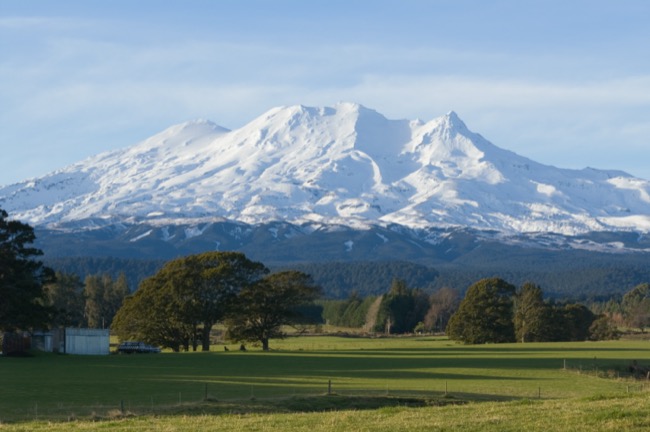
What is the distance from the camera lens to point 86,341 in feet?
284

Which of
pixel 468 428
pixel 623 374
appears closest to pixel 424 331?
pixel 623 374

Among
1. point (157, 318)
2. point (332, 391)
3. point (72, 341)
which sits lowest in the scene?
point (332, 391)

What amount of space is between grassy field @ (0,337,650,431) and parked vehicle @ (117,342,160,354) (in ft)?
28.9

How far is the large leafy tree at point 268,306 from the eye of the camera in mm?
90500

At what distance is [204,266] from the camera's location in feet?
303

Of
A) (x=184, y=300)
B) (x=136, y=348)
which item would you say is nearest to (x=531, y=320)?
(x=184, y=300)

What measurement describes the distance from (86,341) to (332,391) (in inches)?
1820

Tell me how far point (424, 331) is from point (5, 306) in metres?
80.6

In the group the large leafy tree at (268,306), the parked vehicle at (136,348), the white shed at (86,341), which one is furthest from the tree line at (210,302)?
the white shed at (86,341)

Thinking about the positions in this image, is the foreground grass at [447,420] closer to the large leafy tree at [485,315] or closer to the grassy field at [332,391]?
the grassy field at [332,391]

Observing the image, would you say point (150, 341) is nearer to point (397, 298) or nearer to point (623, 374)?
point (623, 374)

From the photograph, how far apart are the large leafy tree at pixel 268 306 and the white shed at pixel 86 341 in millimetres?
10594

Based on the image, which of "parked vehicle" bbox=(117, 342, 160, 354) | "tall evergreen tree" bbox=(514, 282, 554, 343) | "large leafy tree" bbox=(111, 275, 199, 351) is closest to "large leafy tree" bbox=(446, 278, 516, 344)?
"tall evergreen tree" bbox=(514, 282, 554, 343)

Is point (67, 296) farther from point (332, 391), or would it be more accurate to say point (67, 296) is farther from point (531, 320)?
point (332, 391)
